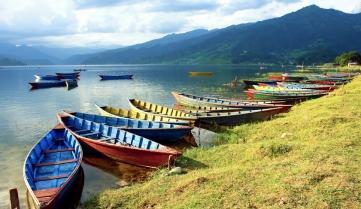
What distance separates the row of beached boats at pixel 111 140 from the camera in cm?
1803

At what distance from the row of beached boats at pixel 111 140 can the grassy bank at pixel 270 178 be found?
1.99 meters

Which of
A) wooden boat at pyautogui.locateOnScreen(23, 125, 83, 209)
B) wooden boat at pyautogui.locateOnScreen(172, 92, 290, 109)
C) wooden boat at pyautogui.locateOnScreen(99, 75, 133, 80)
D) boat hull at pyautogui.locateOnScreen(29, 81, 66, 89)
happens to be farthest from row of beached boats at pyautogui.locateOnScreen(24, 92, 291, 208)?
wooden boat at pyautogui.locateOnScreen(99, 75, 133, 80)

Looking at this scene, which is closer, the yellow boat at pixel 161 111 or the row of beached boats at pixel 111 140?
the row of beached boats at pixel 111 140

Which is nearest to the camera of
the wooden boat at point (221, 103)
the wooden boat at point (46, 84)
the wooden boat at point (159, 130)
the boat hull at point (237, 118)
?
the wooden boat at point (159, 130)

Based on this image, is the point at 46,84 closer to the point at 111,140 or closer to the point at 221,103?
the point at 221,103

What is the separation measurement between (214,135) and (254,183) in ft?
52.9

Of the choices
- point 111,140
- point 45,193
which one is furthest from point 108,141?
point 45,193

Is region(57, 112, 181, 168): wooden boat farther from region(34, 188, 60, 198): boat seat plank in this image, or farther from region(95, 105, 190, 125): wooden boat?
region(34, 188, 60, 198): boat seat plank

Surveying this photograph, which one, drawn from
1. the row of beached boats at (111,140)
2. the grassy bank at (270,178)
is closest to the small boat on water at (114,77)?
the row of beached boats at (111,140)

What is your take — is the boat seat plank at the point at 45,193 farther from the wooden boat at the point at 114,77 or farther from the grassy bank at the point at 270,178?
the wooden boat at the point at 114,77

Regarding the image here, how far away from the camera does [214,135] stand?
31.1m

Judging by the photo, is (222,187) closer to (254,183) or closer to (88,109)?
(254,183)

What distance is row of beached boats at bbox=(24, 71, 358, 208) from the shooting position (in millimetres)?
18031

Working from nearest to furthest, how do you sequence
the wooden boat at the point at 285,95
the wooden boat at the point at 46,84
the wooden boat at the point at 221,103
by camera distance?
the wooden boat at the point at 221,103 < the wooden boat at the point at 285,95 < the wooden boat at the point at 46,84
